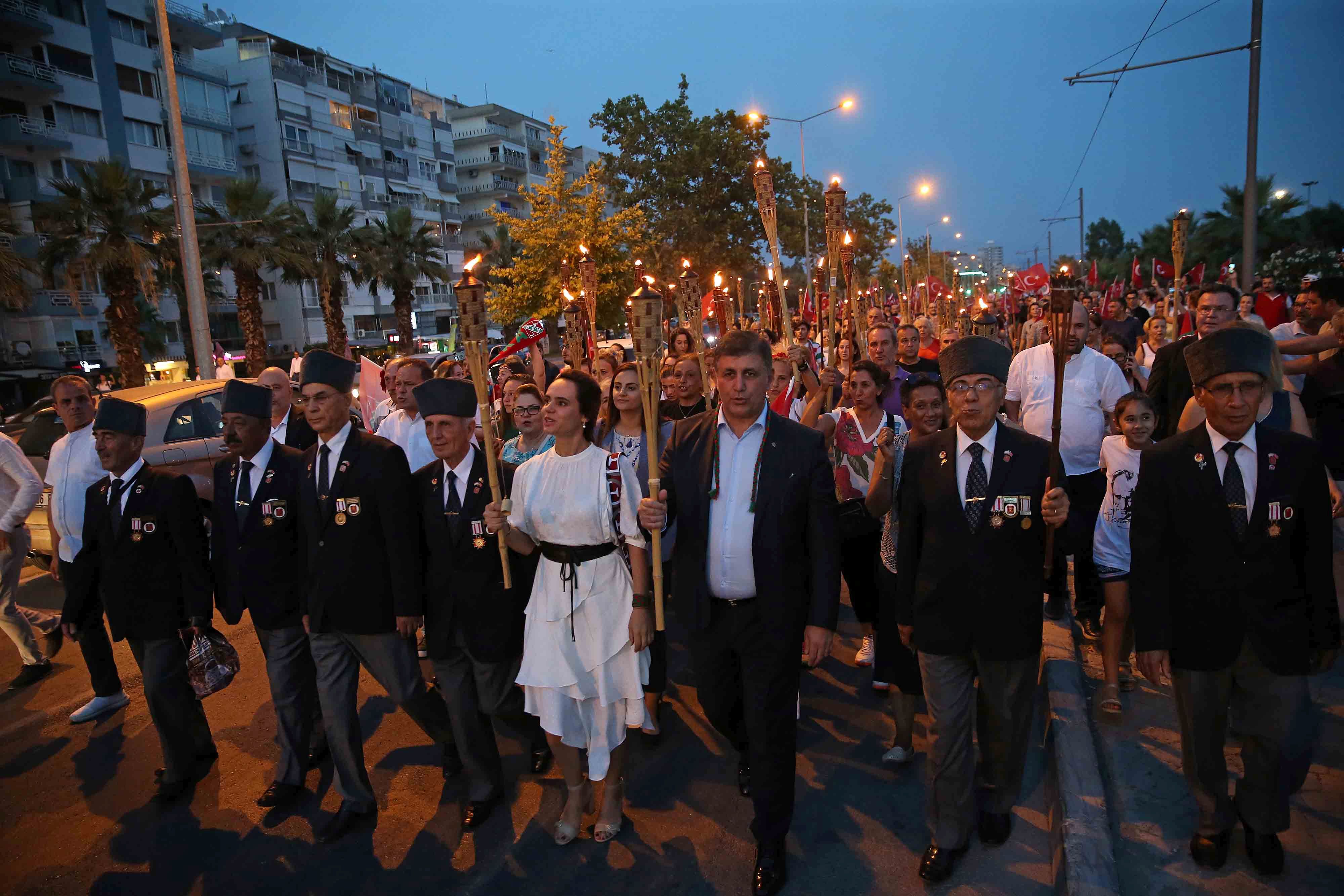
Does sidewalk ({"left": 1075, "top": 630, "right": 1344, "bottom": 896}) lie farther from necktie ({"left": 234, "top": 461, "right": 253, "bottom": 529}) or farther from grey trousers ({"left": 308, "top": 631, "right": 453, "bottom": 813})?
necktie ({"left": 234, "top": 461, "right": 253, "bottom": 529})

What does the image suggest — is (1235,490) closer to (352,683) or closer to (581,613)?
(581,613)

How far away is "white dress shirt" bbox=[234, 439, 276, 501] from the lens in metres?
4.48

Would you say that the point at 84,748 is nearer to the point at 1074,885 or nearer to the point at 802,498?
the point at 802,498

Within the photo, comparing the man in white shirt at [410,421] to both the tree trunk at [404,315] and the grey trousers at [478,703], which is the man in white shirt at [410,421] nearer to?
the grey trousers at [478,703]

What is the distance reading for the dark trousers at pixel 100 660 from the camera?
5.55 metres

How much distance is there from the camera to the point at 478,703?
4289mm

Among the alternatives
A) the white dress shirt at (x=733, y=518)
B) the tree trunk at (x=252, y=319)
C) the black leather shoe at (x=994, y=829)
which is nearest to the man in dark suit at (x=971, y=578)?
the black leather shoe at (x=994, y=829)

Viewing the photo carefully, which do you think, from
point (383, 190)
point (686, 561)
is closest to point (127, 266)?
point (686, 561)

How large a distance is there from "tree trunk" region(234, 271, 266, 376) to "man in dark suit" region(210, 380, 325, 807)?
2246 cm

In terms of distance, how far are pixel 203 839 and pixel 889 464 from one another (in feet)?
12.6

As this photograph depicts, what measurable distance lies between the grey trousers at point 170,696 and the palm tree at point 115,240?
17374 mm

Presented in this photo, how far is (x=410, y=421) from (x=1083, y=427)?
4.87m

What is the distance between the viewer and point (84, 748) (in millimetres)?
5328

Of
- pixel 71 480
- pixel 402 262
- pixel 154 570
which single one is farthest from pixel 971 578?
pixel 402 262
